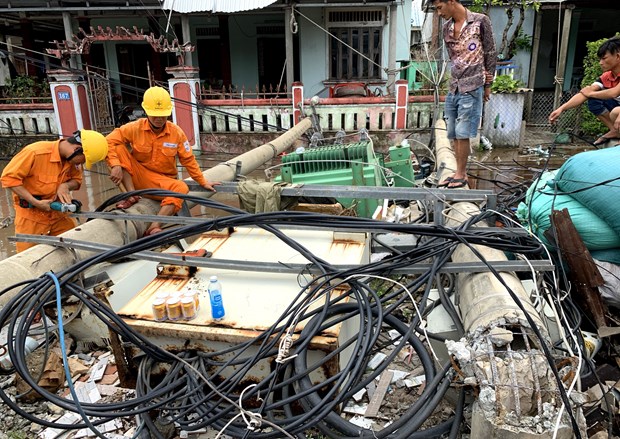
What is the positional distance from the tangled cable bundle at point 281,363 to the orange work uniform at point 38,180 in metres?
1.38

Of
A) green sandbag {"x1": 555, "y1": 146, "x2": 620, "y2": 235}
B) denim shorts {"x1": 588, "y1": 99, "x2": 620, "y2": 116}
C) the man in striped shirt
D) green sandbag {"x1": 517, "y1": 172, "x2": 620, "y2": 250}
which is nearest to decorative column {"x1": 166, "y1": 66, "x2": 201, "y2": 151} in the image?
the man in striped shirt

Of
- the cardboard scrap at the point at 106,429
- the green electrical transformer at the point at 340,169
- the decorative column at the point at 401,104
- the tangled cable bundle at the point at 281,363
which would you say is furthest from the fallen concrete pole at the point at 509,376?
the decorative column at the point at 401,104

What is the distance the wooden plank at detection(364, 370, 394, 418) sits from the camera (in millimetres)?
2537

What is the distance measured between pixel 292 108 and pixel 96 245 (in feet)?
22.9

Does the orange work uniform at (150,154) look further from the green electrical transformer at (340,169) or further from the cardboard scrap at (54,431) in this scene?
the cardboard scrap at (54,431)

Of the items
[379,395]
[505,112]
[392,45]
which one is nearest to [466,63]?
[379,395]

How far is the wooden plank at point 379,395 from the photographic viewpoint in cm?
254

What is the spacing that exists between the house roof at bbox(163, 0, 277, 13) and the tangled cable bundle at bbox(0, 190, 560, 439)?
874 cm

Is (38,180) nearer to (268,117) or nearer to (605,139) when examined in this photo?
(605,139)

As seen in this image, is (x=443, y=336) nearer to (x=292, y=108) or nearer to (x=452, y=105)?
(x=452, y=105)

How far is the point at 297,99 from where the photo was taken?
9.22m

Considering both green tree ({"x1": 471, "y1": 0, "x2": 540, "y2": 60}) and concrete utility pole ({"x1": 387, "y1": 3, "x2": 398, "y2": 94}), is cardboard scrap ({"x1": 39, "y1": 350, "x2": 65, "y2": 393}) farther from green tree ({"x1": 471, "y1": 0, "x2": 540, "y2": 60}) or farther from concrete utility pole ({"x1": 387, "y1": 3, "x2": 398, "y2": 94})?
green tree ({"x1": 471, "y1": 0, "x2": 540, "y2": 60})

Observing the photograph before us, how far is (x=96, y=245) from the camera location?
9.66 feet

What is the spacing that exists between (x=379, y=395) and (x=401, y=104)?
290 inches
